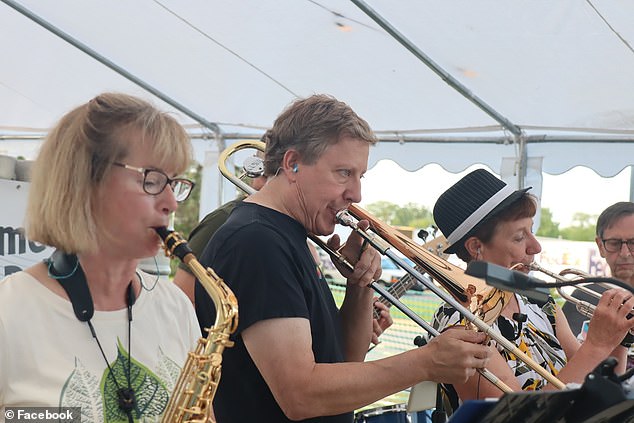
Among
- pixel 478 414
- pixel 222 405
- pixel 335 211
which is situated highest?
pixel 335 211

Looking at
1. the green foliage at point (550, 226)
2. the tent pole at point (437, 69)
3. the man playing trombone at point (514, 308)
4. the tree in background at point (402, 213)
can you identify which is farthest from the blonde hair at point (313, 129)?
the tree in background at point (402, 213)

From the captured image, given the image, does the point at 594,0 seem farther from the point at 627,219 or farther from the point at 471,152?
the point at 471,152

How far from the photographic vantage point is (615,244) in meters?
4.30

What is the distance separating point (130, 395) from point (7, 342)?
318 mm

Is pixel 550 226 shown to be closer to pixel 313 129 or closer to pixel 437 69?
pixel 437 69

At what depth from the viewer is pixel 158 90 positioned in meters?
7.41

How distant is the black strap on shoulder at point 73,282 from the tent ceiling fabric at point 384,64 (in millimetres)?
3934

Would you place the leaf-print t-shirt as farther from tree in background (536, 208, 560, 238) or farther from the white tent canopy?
tree in background (536, 208, 560, 238)

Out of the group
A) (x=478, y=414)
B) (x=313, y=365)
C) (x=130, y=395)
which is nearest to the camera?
(x=478, y=414)

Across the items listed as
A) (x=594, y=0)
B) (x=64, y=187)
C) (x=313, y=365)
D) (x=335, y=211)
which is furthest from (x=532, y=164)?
(x=64, y=187)

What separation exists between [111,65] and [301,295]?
18.2ft

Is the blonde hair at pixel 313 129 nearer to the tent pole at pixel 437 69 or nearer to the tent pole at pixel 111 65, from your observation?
the tent pole at pixel 437 69

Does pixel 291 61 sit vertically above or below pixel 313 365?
above

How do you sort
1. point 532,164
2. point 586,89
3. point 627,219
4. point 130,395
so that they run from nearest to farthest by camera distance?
point 130,395 → point 627,219 → point 586,89 → point 532,164
